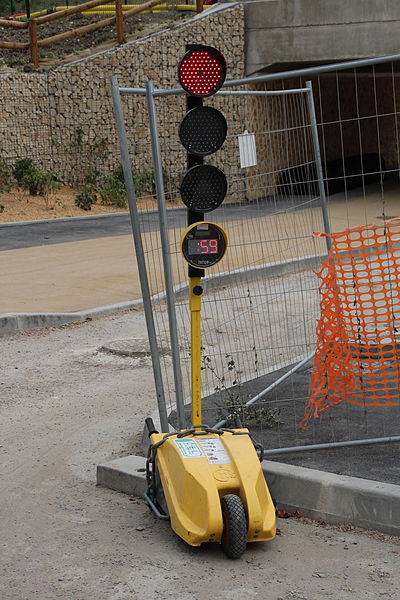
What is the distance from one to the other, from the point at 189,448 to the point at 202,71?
7.23ft

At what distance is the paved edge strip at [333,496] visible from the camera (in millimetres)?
5477

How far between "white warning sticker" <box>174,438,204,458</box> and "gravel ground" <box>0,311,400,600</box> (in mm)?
499

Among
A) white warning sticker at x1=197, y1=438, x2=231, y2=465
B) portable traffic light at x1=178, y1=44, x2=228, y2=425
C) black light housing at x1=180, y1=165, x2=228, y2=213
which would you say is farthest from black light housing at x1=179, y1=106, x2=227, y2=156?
white warning sticker at x1=197, y1=438, x2=231, y2=465

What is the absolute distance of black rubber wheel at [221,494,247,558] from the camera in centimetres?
512

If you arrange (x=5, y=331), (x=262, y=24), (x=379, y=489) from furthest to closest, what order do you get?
(x=262, y=24) < (x=5, y=331) < (x=379, y=489)

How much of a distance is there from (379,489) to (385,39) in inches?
799

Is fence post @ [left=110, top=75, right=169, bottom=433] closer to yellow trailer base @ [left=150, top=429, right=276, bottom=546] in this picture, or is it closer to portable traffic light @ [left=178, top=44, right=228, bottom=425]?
portable traffic light @ [left=178, top=44, right=228, bottom=425]

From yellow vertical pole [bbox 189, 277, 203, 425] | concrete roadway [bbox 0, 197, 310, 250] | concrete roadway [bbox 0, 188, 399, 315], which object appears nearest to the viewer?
yellow vertical pole [bbox 189, 277, 203, 425]

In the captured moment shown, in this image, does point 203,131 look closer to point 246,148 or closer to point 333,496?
point 246,148

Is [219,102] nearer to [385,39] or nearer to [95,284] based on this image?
[385,39]

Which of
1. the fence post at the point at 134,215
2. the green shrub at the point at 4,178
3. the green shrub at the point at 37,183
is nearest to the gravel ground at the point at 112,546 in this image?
the fence post at the point at 134,215

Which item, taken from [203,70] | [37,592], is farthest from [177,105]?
[37,592]

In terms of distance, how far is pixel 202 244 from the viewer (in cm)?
597

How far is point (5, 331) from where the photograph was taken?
1130cm
